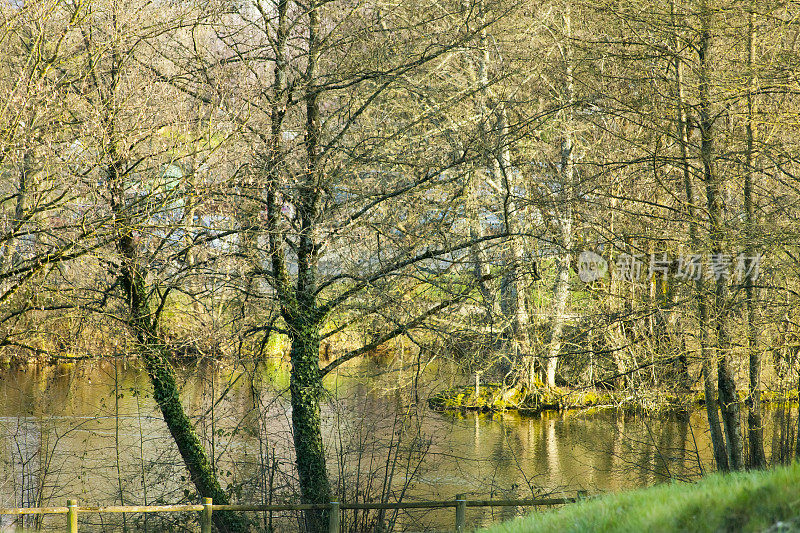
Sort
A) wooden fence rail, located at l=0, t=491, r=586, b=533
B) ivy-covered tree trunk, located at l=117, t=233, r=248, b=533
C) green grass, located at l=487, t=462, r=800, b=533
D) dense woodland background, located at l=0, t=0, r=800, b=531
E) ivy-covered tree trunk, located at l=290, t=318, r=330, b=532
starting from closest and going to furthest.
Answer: green grass, located at l=487, t=462, r=800, b=533, wooden fence rail, located at l=0, t=491, r=586, b=533, dense woodland background, located at l=0, t=0, r=800, b=531, ivy-covered tree trunk, located at l=117, t=233, r=248, b=533, ivy-covered tree trunk, located at l=290, t=318, r=330, b=532

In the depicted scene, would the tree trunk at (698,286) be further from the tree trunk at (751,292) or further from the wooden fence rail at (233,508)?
the wooden fence rail at (233,508)

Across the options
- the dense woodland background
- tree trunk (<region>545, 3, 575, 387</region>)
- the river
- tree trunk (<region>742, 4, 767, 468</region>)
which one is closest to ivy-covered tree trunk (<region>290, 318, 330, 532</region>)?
the dense woodland background

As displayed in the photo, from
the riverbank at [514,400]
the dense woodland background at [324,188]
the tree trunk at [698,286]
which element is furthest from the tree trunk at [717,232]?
the riverbank at [514,400]

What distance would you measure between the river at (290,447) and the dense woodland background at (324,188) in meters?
0.76

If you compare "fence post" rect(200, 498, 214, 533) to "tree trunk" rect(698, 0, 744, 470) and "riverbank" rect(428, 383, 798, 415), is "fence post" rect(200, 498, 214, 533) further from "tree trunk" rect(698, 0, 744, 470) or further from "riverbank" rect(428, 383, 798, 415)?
"riverbank" rect(428, 383, 798, 415)

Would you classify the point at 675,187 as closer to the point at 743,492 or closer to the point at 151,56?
the point at 151,56

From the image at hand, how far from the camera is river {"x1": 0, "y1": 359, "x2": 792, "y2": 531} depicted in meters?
11.0

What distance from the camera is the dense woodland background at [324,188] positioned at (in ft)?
26.3

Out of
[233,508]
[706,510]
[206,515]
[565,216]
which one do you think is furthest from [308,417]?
[706,510]

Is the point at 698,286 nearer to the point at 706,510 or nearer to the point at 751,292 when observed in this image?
the point at 751,292

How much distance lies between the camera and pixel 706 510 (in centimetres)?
416

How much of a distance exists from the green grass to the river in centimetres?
564

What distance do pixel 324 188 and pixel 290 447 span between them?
174 inches

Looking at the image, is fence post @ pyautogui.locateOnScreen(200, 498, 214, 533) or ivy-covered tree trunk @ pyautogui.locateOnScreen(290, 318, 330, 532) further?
ivy-covered tree trunk @ pyautogui.locateOnScreen(290, 318, 330, 532)
